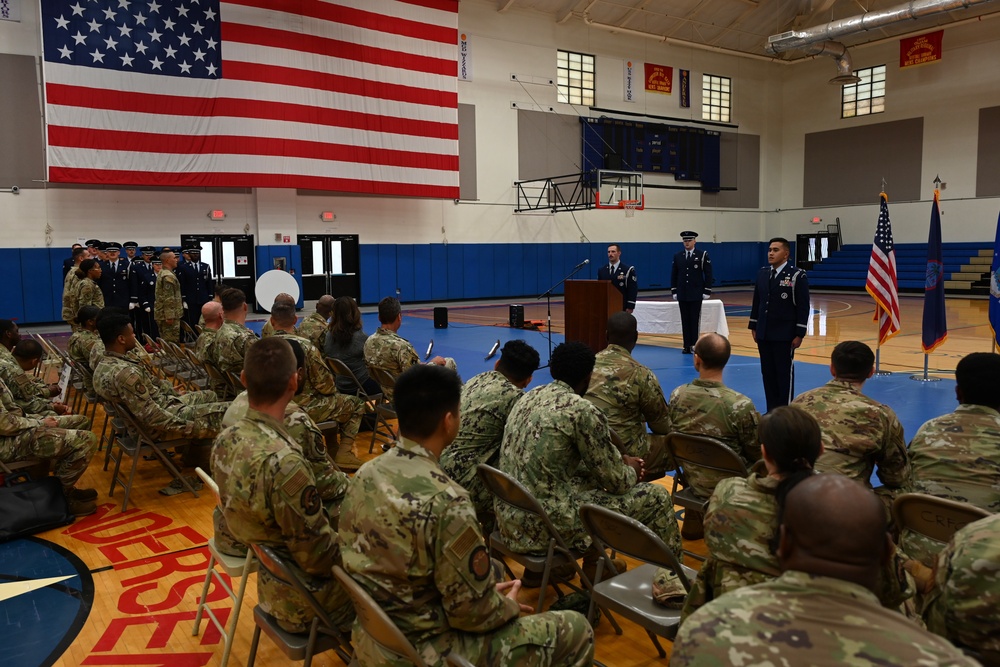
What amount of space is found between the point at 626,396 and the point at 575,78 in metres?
21.5

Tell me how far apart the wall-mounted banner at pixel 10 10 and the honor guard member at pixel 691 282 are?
1469 cm

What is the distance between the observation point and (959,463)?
2.98 m

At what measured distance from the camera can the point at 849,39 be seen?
24609 mm

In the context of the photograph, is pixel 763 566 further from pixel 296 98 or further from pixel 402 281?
pixel 402 281

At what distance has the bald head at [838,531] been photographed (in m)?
1.36

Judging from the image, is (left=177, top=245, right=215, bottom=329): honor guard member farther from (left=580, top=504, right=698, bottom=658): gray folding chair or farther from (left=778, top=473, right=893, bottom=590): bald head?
(left=778, top=473, right=893, bottom=590): bald head

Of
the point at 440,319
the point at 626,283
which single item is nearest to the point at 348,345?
the point at 626,283

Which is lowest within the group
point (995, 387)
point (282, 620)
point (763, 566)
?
point (282, 620)

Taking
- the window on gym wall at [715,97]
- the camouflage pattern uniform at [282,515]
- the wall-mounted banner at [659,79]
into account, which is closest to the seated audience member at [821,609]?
the camouflage pattern uniform at [282,515]

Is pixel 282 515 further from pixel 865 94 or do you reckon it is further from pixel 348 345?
pixel 865 94

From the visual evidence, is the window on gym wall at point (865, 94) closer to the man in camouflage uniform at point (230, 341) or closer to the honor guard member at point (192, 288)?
the honor guard member at point (192, 288)

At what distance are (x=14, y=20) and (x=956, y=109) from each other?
2696cm

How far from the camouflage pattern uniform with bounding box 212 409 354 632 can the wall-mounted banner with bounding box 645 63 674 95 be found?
980 inches

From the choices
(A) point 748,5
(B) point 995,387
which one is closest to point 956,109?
(A) point 748,5
